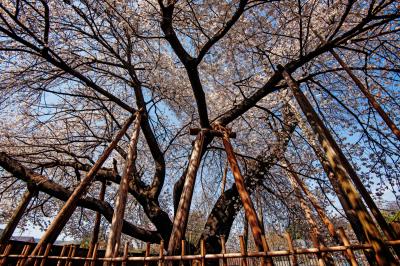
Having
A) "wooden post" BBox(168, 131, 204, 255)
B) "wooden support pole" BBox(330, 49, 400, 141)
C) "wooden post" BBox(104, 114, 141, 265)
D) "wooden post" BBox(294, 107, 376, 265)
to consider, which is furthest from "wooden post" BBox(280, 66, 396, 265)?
"wooden post" BBox(104, 114, 141, 265)

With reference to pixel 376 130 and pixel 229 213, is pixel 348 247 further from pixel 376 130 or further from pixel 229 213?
pixel 229 213

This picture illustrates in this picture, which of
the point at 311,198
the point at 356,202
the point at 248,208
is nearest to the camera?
the point at 356,202

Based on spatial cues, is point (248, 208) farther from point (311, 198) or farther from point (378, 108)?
point (311, 198)

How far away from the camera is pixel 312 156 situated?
7.29 metres

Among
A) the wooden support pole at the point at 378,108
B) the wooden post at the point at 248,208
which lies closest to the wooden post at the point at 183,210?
the wooden post at the point at 248,208

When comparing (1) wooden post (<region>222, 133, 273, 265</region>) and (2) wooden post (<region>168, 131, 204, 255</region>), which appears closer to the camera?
(1) wooden post (<region>222, 133, 273, 265</region>)

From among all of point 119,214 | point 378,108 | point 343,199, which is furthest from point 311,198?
point 119,214

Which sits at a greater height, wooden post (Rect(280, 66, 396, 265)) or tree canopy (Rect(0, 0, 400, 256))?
tree canopy (Rect(0, 0, 400, 256))

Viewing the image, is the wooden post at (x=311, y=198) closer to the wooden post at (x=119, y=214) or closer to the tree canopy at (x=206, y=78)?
the tree canopy at (x=206, y=78)

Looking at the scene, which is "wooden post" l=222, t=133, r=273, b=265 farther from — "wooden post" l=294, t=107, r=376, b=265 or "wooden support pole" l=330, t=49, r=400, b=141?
"wooden support pole" l=330, t=49, r=400, b=141

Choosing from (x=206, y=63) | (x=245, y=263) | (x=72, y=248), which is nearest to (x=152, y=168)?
(x=206, y=63)

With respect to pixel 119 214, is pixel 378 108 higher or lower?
higher

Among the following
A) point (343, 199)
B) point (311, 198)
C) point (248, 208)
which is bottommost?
point (248, 208)

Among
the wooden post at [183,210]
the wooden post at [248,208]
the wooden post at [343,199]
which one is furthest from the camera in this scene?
the wooden post at [183,210]
